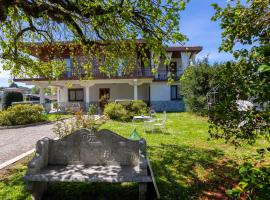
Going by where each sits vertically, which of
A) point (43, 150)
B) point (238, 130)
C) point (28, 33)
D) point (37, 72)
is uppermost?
point (28, 33)

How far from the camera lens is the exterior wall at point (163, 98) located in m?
29.7

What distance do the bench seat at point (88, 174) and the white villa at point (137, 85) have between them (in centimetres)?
2059

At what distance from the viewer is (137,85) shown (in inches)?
1113

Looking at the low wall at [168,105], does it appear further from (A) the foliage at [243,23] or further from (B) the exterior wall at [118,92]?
(A) the foliage at [243,23]

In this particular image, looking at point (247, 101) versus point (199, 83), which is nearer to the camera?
point (247, 101)

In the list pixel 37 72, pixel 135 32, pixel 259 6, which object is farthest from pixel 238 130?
pixel 37 72

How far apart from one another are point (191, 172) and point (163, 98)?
2367 centimetres

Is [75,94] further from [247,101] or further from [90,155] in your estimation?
[247,101]

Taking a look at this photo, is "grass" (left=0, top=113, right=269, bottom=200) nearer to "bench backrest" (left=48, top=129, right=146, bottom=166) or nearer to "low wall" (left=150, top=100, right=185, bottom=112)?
"bench backrest" (left=48, top=129, right=146, bottom=166)

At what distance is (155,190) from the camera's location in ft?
15.8

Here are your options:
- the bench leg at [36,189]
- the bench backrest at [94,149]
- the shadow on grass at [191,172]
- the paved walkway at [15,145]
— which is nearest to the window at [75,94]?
the paved walkway at [15,145]

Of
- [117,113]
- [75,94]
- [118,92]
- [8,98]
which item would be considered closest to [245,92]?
[117,113]

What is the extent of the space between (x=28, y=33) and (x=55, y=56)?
2044 millimetres

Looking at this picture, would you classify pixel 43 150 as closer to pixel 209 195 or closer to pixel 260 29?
pixel 209 195
